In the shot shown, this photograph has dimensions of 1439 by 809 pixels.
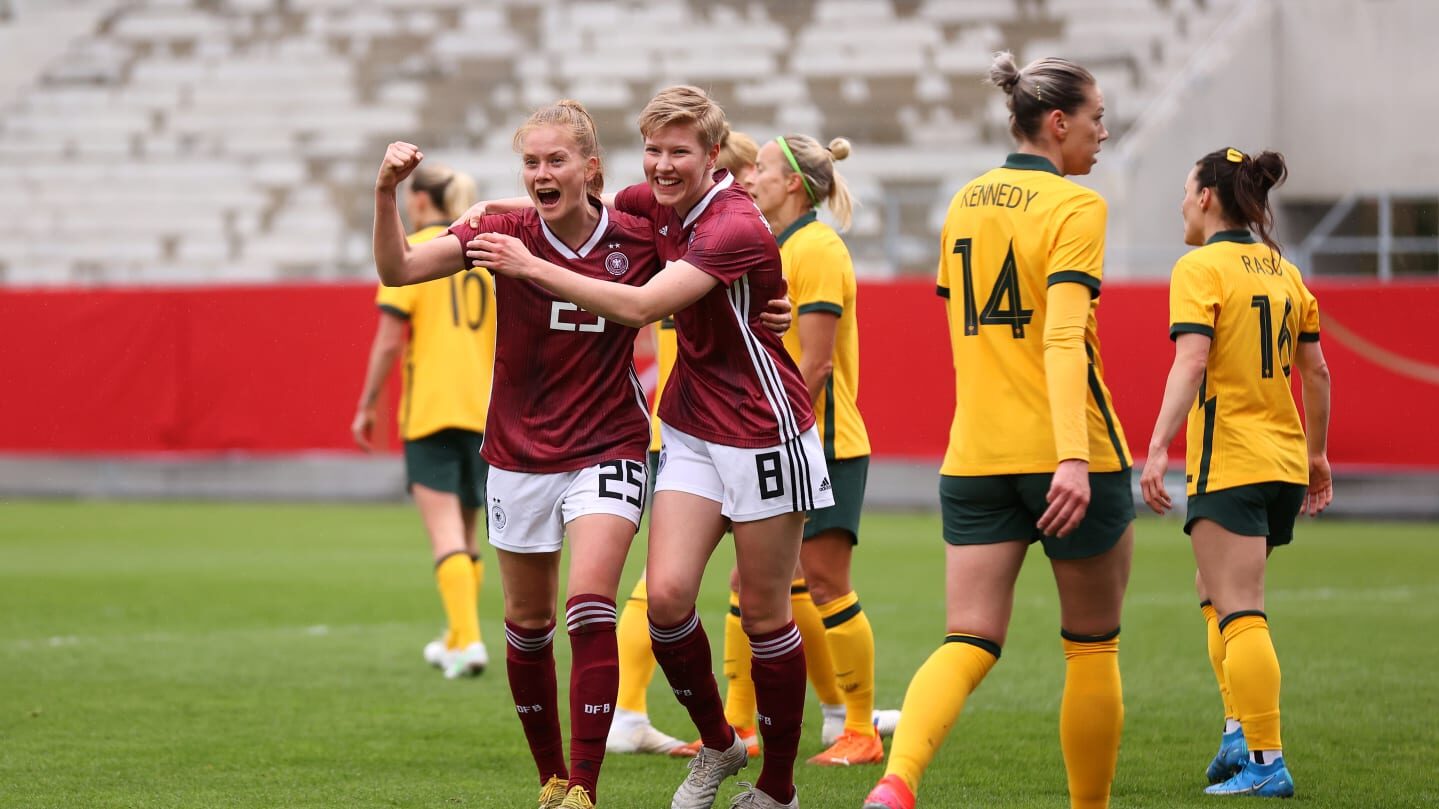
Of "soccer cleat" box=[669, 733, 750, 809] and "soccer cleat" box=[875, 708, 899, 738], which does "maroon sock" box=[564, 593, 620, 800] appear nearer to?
"soccer cleat" box=[669, 733, 750, 809]

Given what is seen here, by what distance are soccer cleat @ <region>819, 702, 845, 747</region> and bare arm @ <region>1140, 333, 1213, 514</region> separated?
1561 mm

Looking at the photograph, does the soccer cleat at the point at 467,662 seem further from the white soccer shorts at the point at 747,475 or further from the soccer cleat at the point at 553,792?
the white soccer shorts at the point at 747,475

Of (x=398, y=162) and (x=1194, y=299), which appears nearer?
(x=398, y=162)

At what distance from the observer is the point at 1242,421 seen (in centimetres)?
525

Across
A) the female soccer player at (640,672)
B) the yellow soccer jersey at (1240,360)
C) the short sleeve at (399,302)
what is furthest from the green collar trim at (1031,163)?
the short sleeve at (399,302)

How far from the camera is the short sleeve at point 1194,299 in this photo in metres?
5.12

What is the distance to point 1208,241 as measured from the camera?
17.6ft

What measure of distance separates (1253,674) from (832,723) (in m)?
1.58

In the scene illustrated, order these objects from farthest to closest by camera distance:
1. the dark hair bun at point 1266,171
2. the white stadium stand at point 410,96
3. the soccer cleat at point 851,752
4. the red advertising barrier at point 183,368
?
the white stadium stand at point 410,96 → the red advertising barrier at point 183,368 → the soccer cleat at point 851,752 → the dark hair bun at point 1266,171

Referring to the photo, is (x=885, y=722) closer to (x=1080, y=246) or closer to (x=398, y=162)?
(x=1080, y=246)

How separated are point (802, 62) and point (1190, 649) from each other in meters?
15.4

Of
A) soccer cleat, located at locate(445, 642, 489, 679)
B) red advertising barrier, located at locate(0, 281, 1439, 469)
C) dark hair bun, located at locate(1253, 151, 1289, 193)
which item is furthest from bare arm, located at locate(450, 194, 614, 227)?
red advertising barrier, located at locate(0, 281, 1439, 469)

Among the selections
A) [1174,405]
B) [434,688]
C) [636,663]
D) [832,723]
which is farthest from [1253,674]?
[434,688]

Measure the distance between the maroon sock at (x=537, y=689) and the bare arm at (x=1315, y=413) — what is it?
246 centimetres
